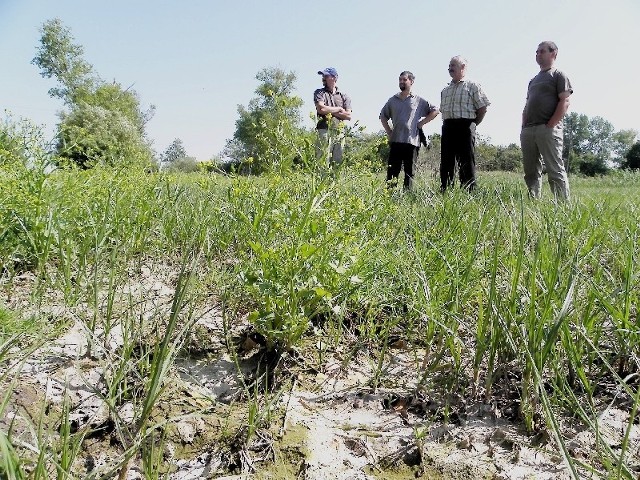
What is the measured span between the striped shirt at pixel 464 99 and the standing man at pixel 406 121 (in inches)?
16.8

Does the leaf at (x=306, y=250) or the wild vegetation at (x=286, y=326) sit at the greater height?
the leaf at (x=306, y=250)

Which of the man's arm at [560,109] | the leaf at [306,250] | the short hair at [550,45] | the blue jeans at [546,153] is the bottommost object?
the leaf at [306,250]

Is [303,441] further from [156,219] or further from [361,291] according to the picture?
[156,219]

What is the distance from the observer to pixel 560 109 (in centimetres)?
458

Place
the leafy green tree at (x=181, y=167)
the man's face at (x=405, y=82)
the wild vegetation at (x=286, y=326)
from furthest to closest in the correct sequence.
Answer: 1. the man's face at (x=405, y=82)
2. the leafy green tree at (x=181, y=167)
3. the wild vegetation at (x=286, y=326)

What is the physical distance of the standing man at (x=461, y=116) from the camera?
17.2 ft

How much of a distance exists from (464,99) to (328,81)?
6.05 ft

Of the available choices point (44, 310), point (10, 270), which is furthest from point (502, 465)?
point (10, 270)

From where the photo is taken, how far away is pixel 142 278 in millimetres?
2154

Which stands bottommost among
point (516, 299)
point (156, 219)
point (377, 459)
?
point (377, 459)

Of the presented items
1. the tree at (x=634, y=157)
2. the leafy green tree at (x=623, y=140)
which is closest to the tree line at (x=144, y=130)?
the tree at (x=634, y=157)

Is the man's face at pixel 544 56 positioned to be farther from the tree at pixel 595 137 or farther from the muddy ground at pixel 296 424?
the tree at pixel 595 137

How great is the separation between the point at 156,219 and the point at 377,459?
201 centimetres

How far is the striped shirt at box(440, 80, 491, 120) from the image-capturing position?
5.21 metres
